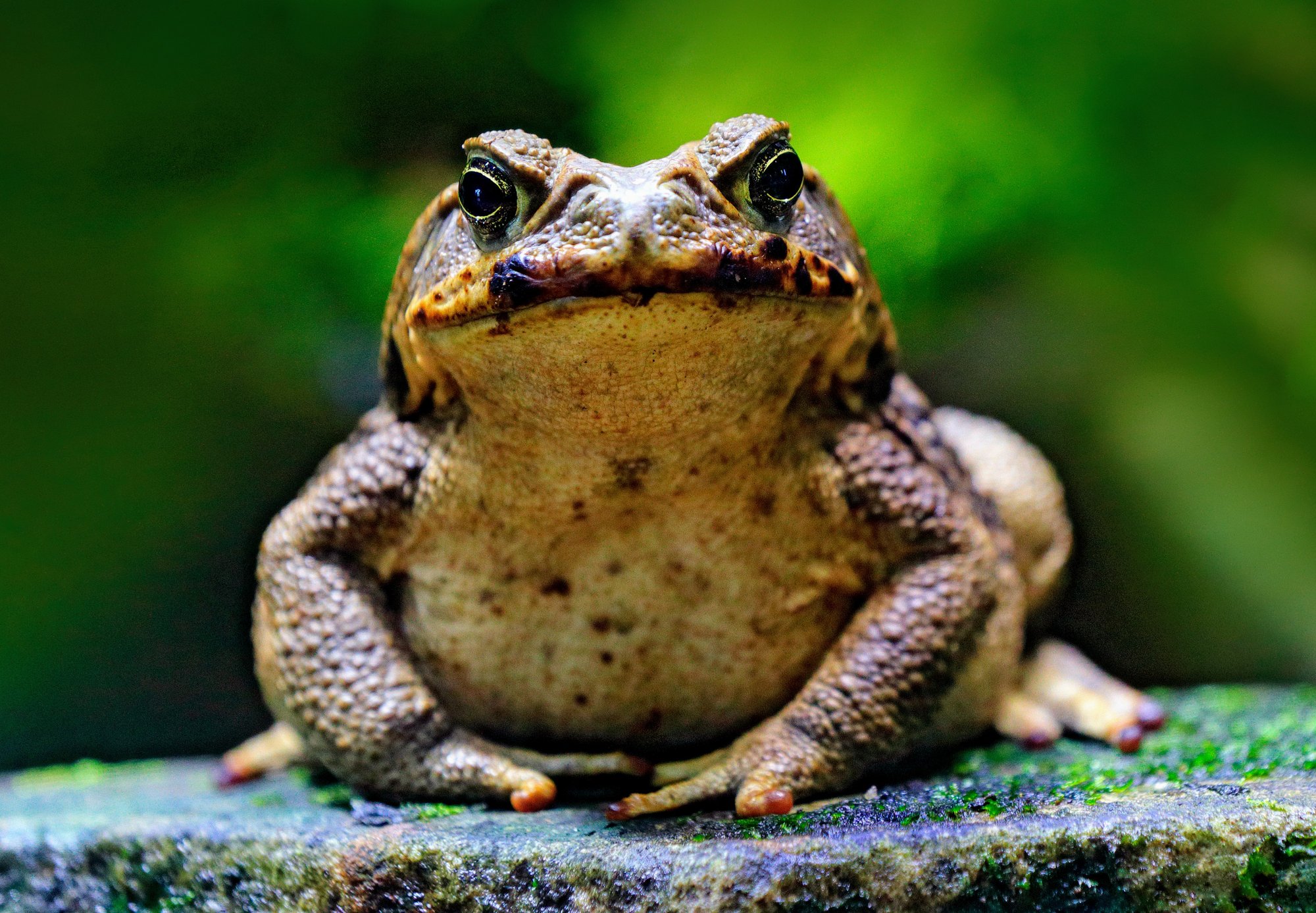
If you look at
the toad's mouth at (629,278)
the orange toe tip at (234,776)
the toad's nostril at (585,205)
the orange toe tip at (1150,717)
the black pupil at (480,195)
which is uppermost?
the black pupil at (480,195)

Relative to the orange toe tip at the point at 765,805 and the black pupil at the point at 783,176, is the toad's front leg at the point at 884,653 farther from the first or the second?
the black pupil at the point at 783,176

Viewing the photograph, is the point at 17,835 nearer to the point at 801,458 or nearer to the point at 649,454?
the point at 649,454

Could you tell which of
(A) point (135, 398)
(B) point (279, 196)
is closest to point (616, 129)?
(B) point (279, 196)

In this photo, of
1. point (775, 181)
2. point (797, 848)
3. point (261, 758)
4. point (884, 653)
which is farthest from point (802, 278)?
point (261, 758)

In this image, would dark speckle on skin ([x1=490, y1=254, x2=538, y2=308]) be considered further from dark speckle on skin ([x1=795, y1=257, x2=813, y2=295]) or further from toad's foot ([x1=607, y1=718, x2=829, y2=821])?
toad's foot ([x1=607, y1=718, x2=829, y2=821])

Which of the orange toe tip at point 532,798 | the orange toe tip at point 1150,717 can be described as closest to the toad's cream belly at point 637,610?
the orange toe tip at point 532,798

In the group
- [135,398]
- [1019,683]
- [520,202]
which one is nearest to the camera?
[520,202]
